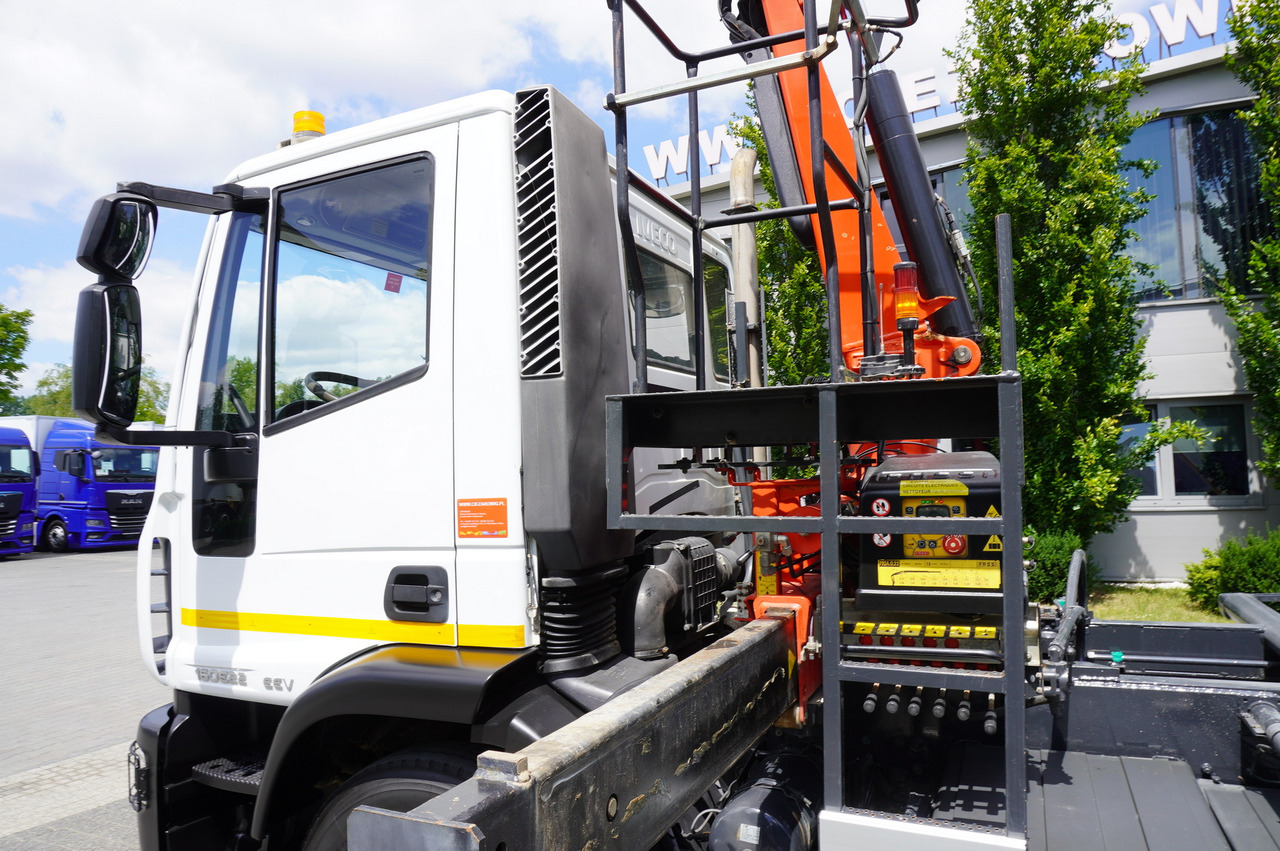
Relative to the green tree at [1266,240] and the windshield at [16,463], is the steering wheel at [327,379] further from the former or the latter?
the windshield at [16,463]

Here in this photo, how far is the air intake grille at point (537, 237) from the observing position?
2.34m

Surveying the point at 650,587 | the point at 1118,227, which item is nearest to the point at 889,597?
the point at 650,587

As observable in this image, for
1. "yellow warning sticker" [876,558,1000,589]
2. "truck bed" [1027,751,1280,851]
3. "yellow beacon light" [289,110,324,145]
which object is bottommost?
"truck bed" [1027,751,1280,851]

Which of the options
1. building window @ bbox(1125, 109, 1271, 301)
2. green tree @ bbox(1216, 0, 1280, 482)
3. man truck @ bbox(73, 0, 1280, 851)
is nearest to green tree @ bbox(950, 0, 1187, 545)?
green tree @ bbox(1216, 0, 1280, 482)

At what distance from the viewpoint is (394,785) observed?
233 cm

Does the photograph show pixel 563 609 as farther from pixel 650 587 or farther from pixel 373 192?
pixel 373 192

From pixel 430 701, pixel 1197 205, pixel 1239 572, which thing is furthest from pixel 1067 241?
pixel 430 701

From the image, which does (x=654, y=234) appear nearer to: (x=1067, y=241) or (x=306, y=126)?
(x=306, y=126)

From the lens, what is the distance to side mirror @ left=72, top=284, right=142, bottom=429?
7.92 ft

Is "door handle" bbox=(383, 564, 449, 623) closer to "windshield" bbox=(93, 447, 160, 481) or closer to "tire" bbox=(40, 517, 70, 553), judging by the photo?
"windshield" bbox=(93, 447, 160, 481)

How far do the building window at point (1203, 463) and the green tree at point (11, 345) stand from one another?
24.0 metres

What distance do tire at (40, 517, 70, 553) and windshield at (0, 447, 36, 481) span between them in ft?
5.76

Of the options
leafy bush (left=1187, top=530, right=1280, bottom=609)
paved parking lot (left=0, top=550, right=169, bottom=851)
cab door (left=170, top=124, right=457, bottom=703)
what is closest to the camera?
cab door (left=170, top=124, right=457, bottom=703)

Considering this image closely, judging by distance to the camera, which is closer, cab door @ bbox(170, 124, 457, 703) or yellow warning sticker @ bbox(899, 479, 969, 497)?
yellow warning sticker @ bbox(899, 479, 969, 497)
